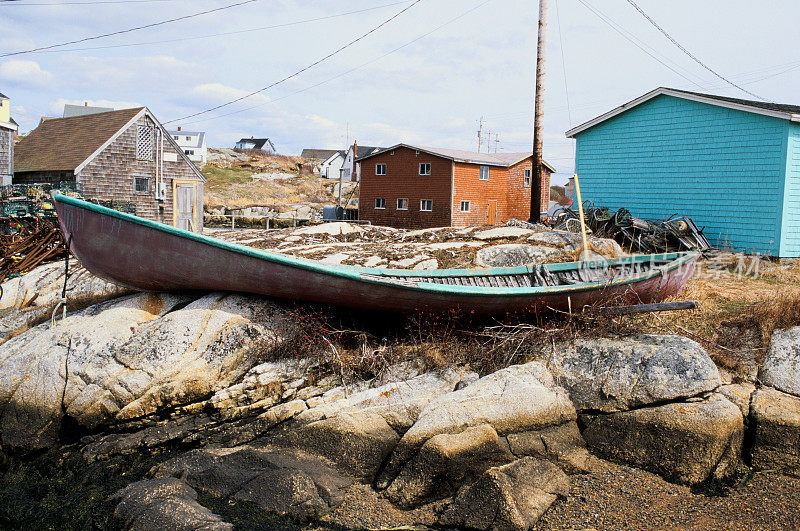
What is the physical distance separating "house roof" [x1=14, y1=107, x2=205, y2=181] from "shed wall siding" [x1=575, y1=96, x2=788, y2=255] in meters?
17.9

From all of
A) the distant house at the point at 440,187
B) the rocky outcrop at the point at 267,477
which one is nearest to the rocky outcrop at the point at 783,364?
the rocky outcrop at the point at 267,477

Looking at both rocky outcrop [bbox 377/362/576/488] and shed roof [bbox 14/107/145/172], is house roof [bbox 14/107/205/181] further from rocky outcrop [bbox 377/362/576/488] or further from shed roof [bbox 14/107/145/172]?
rocky outcrop [bbox 377/362/576/488]

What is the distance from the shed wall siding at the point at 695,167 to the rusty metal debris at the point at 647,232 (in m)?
0.72

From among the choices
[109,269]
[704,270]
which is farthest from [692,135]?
[109,269]

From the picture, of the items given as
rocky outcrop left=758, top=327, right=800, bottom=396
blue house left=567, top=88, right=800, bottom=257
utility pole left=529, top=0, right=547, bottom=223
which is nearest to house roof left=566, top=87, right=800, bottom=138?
blue house left=567, top=88, right=800, bottom=257

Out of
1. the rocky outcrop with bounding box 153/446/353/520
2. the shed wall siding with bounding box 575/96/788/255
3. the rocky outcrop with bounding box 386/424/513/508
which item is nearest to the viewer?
the rocky outcrop with bounding box 153/446/353/520

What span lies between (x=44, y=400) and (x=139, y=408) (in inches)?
49.5

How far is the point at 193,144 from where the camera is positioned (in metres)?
67.1

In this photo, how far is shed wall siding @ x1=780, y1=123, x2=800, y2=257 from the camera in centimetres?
1423

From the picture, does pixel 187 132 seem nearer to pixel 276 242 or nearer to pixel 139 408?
pixel 276 242

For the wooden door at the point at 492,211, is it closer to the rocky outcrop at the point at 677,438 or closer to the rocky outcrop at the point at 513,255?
the rocky outcrop at the point at 513,255

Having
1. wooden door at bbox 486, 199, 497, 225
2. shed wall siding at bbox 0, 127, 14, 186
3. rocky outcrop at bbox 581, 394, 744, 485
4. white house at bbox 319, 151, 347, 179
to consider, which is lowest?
rocky outcrop at bbox 581, 394, 744, 485

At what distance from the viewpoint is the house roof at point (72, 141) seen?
935 inches

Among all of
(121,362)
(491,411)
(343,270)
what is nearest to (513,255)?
(343,270)
